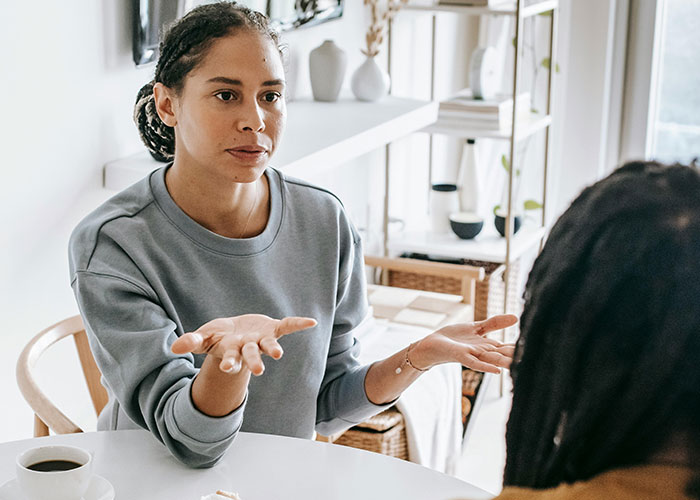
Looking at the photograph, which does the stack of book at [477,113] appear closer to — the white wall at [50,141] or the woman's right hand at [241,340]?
the white wall at [50,141]

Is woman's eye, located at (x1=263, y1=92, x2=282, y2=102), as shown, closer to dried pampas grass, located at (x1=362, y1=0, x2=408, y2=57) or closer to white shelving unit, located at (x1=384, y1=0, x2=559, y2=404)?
dried pampas grass, located at (x1=362, y1=0, x2=408, y2=57)

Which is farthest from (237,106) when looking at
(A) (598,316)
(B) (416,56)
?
(B) (416,56)

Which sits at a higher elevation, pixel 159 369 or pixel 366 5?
pixel 366 5

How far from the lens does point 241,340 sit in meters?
1.11

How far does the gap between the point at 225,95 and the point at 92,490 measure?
0.57 meters

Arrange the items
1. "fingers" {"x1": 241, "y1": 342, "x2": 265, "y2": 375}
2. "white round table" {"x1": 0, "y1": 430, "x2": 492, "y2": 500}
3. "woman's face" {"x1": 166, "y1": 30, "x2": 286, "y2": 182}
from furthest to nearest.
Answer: "woman's face" {"x1": 166, "y1": 30, "x2": 286, "y2": 182}, "white round table" {"x1": 0, "y1": 430, "x2": 492, "y2": 500}, "fingers" {"x1": 241, "y1": 342, "x2": 265, "y2": 375}

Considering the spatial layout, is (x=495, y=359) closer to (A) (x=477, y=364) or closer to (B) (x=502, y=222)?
(A) (x=477, y=364)

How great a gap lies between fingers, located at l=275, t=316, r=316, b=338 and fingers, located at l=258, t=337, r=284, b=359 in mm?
16

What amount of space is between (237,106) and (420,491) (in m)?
0.58

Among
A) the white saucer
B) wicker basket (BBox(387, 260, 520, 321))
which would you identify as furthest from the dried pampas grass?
the white saucer

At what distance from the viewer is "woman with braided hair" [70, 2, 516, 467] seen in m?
1.25

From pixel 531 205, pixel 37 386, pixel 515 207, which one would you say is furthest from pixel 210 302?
pixel 515 207

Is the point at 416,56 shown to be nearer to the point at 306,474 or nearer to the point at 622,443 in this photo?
the point at 306,474

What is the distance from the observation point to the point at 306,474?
1.20 meters
